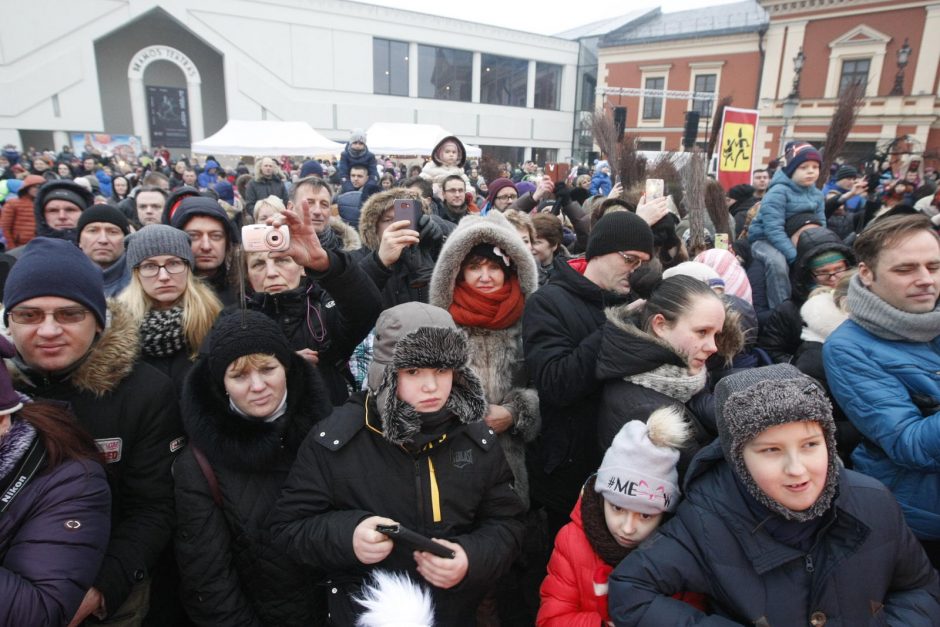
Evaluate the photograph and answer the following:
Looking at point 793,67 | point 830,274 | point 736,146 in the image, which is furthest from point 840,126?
point 793,67

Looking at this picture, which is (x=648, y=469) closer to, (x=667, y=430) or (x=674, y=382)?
(x=667, y=430)

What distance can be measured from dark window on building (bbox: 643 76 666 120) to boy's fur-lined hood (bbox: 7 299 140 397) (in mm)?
35229

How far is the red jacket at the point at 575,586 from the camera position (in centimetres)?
165

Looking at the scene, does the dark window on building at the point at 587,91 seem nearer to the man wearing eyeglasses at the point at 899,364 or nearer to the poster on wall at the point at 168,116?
the poster on wall at the point at 168,116

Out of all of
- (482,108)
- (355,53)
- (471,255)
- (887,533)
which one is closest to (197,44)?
(355,53)

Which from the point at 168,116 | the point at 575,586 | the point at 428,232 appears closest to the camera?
the point at 575,586

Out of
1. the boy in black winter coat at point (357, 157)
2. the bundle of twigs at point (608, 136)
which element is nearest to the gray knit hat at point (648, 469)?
the bundle of twigs at point (608, 136)

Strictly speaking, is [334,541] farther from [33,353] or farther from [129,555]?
[33,353]

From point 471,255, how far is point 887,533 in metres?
1.82

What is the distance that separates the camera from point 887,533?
1.41 metres

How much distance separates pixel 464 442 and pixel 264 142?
10287 millimetres

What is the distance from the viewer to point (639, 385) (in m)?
1.90

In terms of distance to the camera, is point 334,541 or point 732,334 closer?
point 334,541

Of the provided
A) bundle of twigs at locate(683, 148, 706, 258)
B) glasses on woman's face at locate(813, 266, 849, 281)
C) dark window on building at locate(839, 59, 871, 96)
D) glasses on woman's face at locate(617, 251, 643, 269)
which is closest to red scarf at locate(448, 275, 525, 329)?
glasses on woman's face at locate(617, 251, 643, 269)
